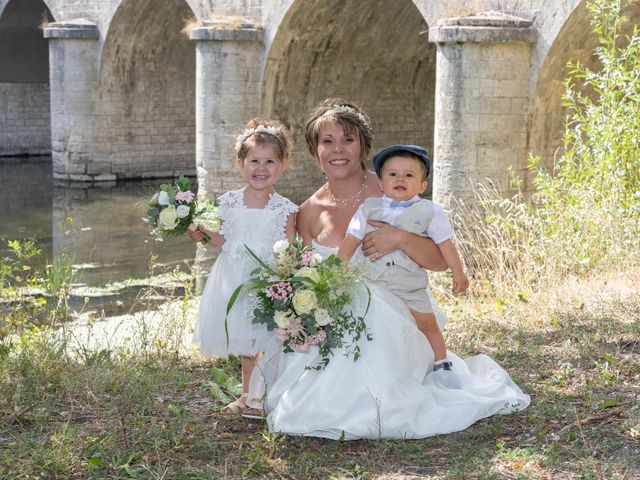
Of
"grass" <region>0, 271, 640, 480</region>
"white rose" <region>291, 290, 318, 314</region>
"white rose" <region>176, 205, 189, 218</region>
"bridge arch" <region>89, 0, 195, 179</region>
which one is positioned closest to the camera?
"grass" <region>0, 271, 640, 480</region>

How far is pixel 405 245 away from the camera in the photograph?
4.02 m

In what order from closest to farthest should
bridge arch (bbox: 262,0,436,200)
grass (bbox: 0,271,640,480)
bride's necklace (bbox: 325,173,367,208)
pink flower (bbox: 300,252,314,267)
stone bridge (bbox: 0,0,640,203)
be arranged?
grass (bbox: 0,271,640,480) → pink flower (bbox: 300,252,314,267) → bride's necklace (bbox: 325,173,367,208) → stone bridge (bbox: 0,0,640,203) → bridge arch (bbox: 262,0,436,200)

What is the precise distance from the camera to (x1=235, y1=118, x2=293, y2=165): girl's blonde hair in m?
4.23

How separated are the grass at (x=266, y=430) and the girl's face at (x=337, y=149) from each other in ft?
3.67

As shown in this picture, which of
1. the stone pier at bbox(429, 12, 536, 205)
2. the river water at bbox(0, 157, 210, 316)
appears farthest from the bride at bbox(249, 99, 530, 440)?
the stone pier at bbox(429, 12, 536, 205)

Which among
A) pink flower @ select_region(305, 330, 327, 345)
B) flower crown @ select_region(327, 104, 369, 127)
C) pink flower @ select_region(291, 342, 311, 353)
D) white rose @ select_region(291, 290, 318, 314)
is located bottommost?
pink flower @ select_region(291, 342, 311, 353)

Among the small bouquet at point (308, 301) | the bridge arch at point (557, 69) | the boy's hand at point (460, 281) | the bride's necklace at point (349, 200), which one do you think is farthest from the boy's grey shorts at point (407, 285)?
the bridge arch at point (557, 69)

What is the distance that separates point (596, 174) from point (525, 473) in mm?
4449

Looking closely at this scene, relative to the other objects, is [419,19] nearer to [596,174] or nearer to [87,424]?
[596,174]

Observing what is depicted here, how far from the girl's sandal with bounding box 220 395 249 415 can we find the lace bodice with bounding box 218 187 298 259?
0.62m

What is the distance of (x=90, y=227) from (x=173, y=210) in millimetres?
10138

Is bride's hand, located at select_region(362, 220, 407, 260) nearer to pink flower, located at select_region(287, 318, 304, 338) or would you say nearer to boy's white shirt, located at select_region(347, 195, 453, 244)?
boy's white shirt, located at select_region(347, 195, 453, 244)

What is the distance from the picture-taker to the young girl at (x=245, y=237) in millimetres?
4141

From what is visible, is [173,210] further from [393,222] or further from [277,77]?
[277,77]
